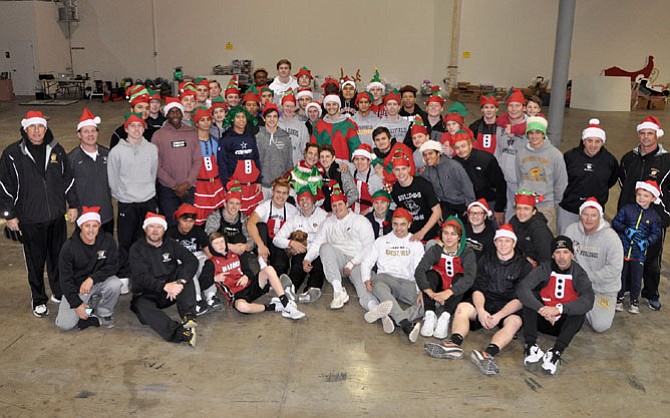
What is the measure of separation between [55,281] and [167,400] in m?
2.24

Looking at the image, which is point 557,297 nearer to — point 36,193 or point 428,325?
point 428,325

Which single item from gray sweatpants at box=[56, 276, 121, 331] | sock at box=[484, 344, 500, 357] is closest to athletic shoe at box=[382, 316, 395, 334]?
sock at box=[484, 344, 500, 357]

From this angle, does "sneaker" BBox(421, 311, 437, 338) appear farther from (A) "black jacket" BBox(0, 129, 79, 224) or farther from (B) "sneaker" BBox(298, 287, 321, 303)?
(A) "black jacket" BBox(0, 129, 79, 224)

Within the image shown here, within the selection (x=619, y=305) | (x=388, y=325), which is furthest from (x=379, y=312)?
(x=619, y=305)

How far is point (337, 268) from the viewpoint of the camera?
5871mm

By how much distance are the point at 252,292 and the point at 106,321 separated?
130 cm

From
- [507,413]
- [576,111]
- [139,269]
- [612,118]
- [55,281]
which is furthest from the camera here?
[576,111]

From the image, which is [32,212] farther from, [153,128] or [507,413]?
[507,413]

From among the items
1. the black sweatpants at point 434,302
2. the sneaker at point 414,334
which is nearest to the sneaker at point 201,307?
the sneaker at point 414,334

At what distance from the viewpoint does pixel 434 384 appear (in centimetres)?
436

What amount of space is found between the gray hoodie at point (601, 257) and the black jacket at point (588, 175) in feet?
2.61

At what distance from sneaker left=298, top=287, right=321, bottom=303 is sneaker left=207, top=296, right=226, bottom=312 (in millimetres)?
738

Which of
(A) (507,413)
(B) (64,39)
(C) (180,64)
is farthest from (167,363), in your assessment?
(B) (64,39)

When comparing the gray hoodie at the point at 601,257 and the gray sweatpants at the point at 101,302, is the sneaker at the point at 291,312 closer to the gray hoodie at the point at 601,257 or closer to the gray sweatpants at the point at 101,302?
the gray sweatpants at the point at 101,302
